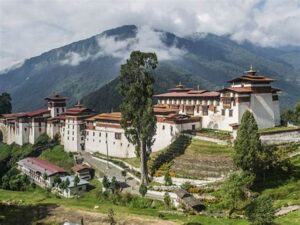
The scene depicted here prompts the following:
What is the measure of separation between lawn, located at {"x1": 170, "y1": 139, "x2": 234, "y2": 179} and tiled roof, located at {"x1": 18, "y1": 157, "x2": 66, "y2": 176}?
22794 mm

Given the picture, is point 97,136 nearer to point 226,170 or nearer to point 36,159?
point 36,159

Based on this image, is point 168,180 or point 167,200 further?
point 168,180

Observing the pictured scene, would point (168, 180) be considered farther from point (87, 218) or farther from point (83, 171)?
point (83, 171)

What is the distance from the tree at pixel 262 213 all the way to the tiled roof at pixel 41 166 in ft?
140

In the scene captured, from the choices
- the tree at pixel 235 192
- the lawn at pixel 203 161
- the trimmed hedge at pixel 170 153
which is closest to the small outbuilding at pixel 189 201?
the tree at pixel 235 192

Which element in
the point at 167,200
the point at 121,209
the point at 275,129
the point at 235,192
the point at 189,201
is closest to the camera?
the point at 235,192

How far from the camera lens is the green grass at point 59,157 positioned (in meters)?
84.5

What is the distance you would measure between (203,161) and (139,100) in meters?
11.9

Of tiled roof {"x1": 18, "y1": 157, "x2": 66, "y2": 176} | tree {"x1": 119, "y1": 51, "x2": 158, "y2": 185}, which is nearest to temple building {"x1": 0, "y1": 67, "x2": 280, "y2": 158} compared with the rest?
tiled roof {"x1": 18, "y1": 157, "x2": 66, "y2": 176}

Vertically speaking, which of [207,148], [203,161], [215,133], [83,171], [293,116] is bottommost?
[83,171]

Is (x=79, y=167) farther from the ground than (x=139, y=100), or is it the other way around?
(x=139, y=100)

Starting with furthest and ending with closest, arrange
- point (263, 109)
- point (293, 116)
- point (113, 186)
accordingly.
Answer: point (293, 116), point (263, 109), point (113, 186)

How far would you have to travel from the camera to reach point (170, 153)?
67.2 metres

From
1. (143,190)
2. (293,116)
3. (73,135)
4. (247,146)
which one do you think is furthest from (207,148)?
(73,135)
